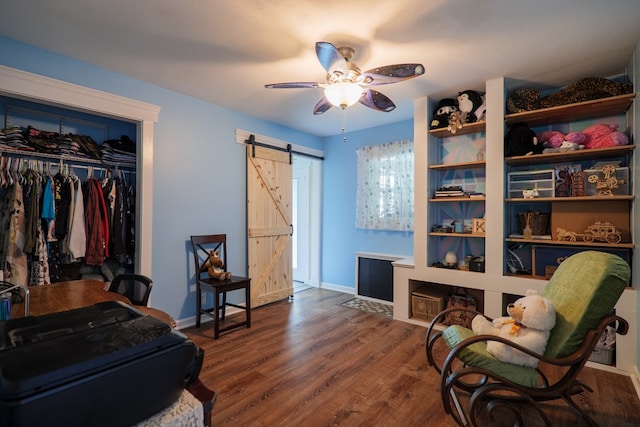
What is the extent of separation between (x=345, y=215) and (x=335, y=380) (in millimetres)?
2890

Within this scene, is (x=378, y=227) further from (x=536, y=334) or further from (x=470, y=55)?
(x=536, y=334)

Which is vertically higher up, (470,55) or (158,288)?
(470,55)

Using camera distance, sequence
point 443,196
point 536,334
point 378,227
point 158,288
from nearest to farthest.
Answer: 1. point 536,334
2. point 158,288
3. point 443,196
4. point 378,227

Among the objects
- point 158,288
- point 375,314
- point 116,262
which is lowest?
point 375,314

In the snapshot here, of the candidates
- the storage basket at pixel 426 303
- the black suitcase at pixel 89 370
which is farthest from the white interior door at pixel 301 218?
the black suitcase at pixel 89 370

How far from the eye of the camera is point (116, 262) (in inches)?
125

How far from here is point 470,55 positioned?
249 cm

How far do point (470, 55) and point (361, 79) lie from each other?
0.92 m

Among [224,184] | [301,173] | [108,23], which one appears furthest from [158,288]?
[301,173]

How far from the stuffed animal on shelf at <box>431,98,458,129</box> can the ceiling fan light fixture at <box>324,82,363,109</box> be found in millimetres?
1348

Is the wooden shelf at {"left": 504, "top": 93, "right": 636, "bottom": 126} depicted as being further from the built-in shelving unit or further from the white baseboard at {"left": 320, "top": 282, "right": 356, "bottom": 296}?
the white baseboard at {"left": 320, "top": 282, "right": 356, "bottom": 296}

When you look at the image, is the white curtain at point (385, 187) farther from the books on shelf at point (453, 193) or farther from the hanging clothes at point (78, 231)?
the hanging clothes at point (78, 231)

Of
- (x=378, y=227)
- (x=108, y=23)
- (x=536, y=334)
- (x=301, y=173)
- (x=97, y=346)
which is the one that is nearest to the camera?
(x=97, y=346)

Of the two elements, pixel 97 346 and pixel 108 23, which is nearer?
pixel 97 346
